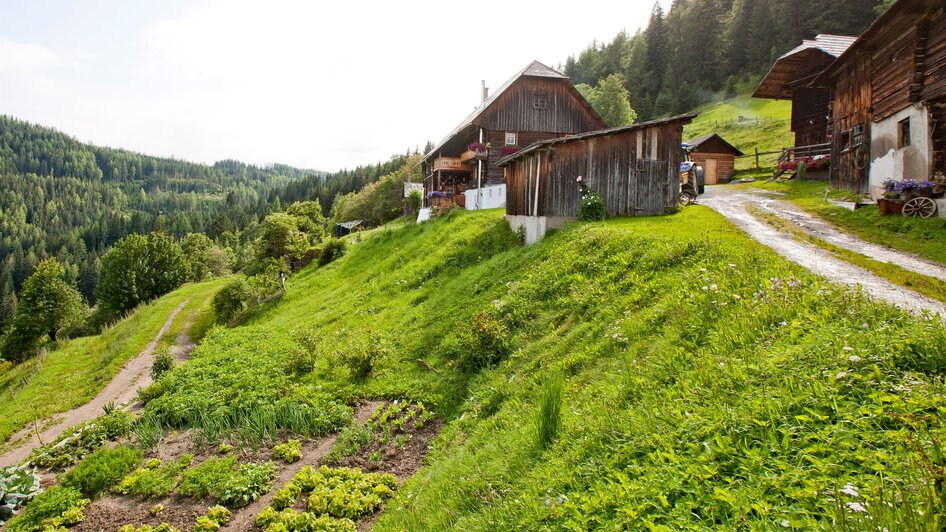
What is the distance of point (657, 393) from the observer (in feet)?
18.1

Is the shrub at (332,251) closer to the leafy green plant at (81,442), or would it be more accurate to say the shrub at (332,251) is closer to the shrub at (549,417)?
the leafy green plant at (81,442)

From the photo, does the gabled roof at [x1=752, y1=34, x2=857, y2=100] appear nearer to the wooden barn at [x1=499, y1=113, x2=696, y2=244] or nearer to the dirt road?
the dirt road

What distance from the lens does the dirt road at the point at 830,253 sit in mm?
7146

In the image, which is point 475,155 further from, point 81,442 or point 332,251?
point 81,442

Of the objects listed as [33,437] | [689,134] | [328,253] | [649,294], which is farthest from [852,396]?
[689,134]

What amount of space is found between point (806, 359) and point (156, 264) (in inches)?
2600

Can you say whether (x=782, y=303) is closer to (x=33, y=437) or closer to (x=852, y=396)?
(x=852, y=396)

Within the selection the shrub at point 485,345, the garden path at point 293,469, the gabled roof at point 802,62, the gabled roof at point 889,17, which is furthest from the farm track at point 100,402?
the gabled roof at point 802,62

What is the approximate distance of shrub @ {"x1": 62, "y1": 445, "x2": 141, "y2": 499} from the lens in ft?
30.7

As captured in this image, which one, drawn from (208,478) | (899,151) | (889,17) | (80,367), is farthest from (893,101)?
(80,367)

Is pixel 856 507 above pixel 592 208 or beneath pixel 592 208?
beneath

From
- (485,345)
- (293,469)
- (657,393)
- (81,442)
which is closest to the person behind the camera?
(657,393)

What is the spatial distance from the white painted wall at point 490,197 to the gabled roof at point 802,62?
17306 mm

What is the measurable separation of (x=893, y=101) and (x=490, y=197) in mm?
19683
